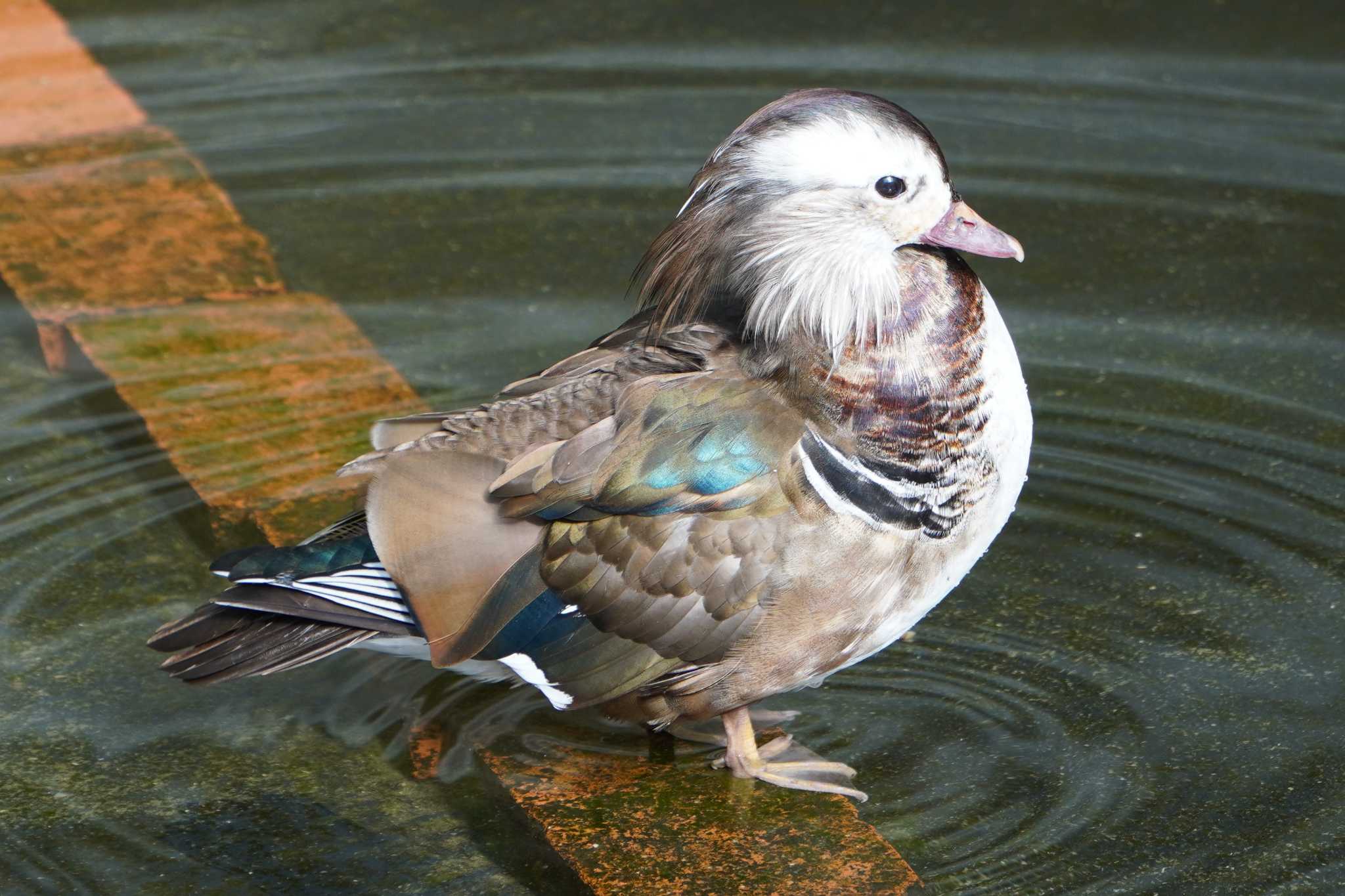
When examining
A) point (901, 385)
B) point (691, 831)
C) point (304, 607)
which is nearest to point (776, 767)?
point (691, 831)

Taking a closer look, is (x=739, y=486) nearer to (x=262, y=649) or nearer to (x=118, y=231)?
(x=262, y=649)

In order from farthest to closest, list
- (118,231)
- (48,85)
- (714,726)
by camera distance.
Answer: (48,85) → (118,231) → (714,726)

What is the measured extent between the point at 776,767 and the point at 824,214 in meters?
1.09

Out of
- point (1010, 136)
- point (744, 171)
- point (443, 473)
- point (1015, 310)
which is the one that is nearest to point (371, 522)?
point (443, 473)

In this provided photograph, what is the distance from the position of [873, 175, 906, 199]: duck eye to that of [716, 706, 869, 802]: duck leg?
1.03 metres

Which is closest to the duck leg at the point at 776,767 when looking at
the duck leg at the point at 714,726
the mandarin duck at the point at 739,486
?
the mandarin duck at the point at 739,486

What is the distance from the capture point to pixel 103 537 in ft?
15.1

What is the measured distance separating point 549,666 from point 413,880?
0.48 meters

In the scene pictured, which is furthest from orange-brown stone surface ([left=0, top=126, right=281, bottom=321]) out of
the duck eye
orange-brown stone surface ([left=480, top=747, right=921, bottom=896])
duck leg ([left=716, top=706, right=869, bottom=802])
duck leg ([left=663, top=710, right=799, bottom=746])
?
the duck eye

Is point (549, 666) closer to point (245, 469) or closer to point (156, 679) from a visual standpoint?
point (156, 679)

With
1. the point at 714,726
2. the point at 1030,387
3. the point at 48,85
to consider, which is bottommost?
the point at 714,726

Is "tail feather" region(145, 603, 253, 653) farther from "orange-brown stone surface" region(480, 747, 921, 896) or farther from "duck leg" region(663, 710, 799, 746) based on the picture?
"duck leg" region(663, 710, 799, 746)

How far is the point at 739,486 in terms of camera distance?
3.42m

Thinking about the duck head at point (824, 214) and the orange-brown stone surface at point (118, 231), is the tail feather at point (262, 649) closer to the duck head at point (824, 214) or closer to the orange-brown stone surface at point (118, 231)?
the duck head at point (824, 214)
